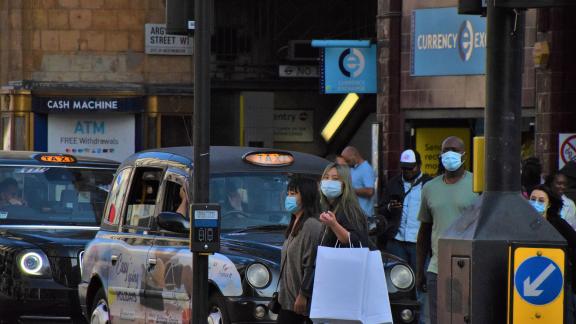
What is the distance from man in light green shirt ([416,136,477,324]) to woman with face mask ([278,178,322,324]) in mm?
2154

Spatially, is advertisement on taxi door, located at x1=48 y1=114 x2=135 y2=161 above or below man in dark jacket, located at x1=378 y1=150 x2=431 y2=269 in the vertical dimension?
above

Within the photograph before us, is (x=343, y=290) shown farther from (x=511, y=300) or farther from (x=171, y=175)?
(x=171, y=175)

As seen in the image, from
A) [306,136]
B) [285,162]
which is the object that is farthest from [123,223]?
[306,136]

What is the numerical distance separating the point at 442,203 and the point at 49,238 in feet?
A: 14.6

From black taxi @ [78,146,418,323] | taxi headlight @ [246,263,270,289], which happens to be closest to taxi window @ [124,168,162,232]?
black taxi @ [78,146,418,323]

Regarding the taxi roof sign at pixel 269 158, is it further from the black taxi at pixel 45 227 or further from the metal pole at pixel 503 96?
the metal pole at pixel 503 96

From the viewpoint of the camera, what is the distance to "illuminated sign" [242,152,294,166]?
11188mm

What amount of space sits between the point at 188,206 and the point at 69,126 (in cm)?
→ 2076

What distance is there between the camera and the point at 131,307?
1139cm

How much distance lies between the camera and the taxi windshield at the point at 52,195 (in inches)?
575

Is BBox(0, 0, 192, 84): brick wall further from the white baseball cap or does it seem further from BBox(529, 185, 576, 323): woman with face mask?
BBox(529, 185, 576, 323): woman with face mask

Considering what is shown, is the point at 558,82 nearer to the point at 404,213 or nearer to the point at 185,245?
the point at 404,213

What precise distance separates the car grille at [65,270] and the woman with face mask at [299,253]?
4942 millimetres

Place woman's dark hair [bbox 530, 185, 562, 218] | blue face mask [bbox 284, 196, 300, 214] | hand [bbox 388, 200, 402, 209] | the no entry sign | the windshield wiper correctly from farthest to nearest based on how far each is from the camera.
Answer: the no entry sign, hand [bbox 388, 200, 402, 209], the windshield wiper, woman's dark hair [bbox 530, 185, 562, 218], blue face mask [bbox 284, 196, 300, 214]
